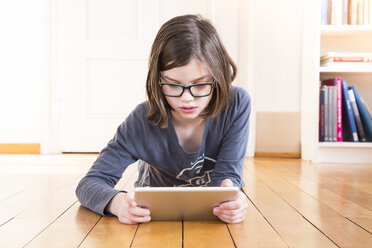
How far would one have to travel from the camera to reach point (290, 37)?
9.73 feet

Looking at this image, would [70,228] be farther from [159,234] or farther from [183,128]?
[183,128]

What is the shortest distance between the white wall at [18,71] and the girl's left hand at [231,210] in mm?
2399

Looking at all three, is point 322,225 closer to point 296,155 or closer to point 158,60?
point 158,60

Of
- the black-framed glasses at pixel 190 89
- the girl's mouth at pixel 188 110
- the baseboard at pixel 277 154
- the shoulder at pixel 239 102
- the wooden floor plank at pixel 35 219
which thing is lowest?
the baseboard at pixel 277 154

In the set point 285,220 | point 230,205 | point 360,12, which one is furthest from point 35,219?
point 360,12

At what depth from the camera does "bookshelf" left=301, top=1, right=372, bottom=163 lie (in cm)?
267

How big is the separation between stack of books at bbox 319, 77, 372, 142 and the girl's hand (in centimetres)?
187

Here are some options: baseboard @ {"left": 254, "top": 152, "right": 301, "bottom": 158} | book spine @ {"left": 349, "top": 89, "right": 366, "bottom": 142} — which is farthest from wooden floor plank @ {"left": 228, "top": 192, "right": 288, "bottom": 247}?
baseboard @ {"left": 254, "top": 152, "right": 301, "bottom": 158}

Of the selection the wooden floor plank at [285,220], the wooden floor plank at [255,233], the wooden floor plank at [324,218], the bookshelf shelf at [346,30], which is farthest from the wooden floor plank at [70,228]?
the bookshelf shelf at [346,30]

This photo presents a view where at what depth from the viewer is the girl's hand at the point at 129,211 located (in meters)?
1.05

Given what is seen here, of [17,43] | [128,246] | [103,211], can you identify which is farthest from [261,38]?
[128,246]

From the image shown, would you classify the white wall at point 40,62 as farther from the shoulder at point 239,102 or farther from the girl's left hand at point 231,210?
the girl's left hand at point 231,210

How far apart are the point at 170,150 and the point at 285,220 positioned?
1.20 feet

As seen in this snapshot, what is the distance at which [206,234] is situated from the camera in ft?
3.23
